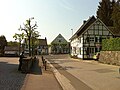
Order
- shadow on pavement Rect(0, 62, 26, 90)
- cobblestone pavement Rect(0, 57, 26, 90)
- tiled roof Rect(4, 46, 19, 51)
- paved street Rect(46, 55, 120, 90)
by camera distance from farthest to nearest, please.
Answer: tiled roof Rect(4, 46, 19, 51) → paved street Rect(46, 55, 120, 90) → cobblestone pavement Rect(0, 57, 26, 90) → shadow on pavement Rect(0, 62, 26, 90)

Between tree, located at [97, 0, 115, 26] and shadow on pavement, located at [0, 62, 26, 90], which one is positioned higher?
tree, located at [97, 0, 115, 26]

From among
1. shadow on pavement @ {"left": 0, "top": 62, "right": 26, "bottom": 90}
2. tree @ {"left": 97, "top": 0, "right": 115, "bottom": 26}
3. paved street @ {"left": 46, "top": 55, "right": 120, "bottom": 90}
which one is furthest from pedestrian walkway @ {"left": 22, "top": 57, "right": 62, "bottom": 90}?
tree @ {"left": 97, "top": 0, "right": 115, "bottom": 26}

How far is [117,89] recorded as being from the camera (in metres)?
14.6

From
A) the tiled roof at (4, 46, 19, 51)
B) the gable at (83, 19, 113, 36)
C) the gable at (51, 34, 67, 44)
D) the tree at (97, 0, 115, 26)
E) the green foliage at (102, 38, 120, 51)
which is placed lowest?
the green foliage at (102, 38, 120, 51)

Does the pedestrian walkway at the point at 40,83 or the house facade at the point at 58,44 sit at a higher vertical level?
the house facade at the point at 58,44

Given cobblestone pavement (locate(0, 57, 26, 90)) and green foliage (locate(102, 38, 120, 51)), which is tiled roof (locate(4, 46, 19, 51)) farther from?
cobblestone pavement (locate(0, 57, 26, 90))

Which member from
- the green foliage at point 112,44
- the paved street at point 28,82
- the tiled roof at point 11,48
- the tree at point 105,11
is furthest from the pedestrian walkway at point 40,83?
the tiled roof at point 11,48

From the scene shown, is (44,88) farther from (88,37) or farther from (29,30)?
(88,37)

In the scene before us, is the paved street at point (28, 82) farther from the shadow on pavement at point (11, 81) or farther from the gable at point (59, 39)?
the gable at point (59, 39)

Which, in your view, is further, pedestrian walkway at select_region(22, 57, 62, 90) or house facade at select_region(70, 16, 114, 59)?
house facade at select_region(70, 16, 114, 59)

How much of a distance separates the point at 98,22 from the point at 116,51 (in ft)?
86.3

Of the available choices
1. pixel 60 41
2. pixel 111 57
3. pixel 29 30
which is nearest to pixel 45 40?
pixel 60 41

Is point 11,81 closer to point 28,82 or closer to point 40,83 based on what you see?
point 28,82

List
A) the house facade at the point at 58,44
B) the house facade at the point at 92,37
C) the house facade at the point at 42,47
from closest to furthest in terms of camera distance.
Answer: the house facade at the point at 92,37, the house facade at the point at 42,47, the house facade at the point at 58,44
